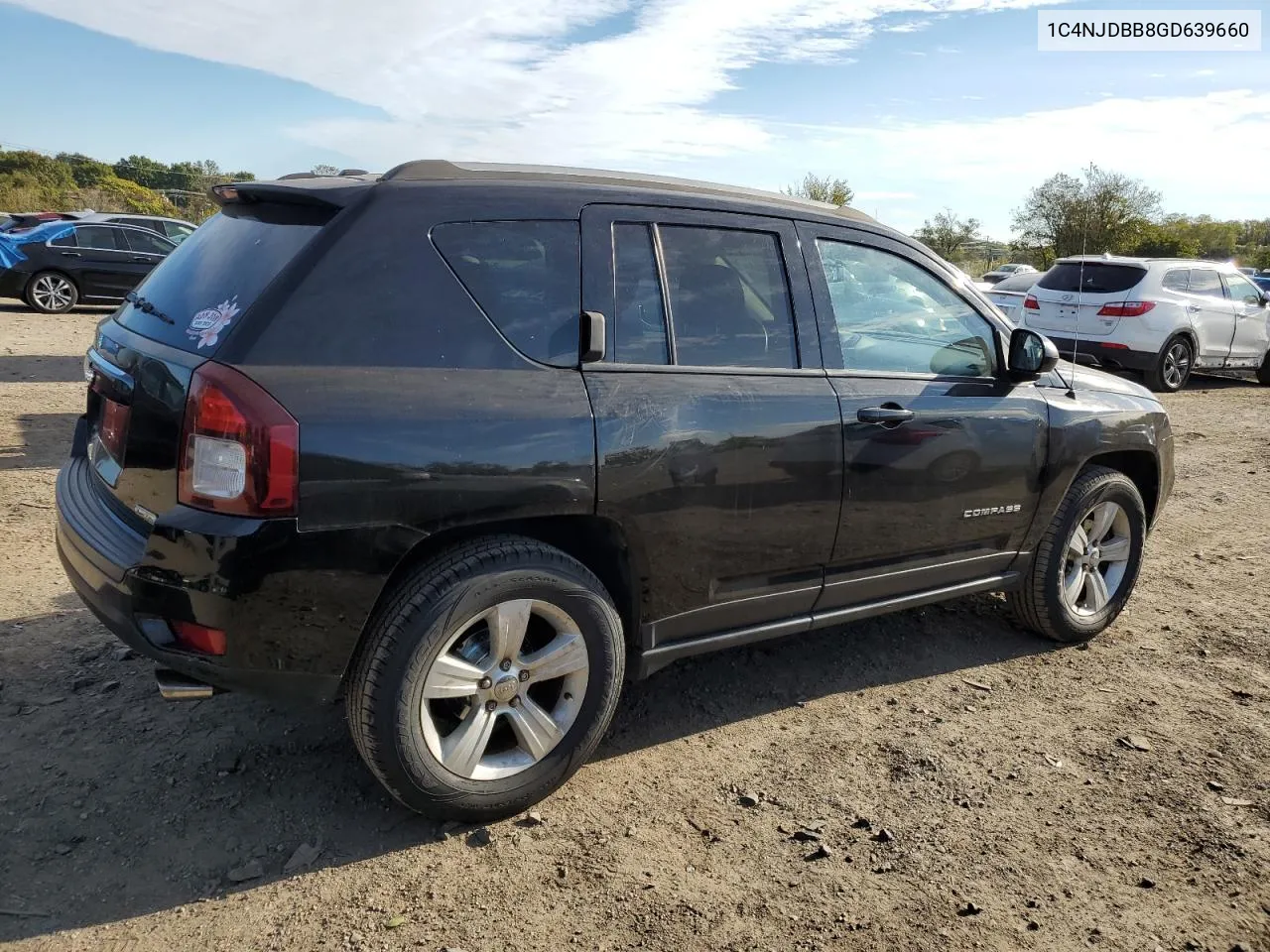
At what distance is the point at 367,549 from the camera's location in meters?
2.56

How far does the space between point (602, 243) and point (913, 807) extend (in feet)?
6.87

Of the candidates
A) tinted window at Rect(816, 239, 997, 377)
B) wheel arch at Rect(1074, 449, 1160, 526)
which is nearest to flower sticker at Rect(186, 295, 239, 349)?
tinted window at Rect(816, 239, 997, 377)

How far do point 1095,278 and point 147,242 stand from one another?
47.5 ft

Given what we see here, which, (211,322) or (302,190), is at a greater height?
(302,190)

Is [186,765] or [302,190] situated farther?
[186,765]

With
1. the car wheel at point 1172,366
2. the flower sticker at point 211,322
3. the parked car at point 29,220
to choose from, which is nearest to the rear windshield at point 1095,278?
the car wheel at point 1172,366

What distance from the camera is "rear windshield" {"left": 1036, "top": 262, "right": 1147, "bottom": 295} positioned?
12.4m

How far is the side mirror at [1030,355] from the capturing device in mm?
3908

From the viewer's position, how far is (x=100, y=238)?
49.5ft

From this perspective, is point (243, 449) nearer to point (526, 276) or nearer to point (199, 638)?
point (199, 638)

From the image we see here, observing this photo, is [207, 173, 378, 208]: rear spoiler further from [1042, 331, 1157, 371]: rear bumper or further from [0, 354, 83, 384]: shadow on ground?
[1042, 331, 1157, 371]: rear bumper

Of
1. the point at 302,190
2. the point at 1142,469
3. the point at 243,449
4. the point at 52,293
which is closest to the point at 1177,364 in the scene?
the point at 1142,469

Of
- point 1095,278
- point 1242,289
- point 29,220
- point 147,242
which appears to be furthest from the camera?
point 147,242

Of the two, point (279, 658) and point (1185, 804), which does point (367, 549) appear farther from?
point (1185, 804)
